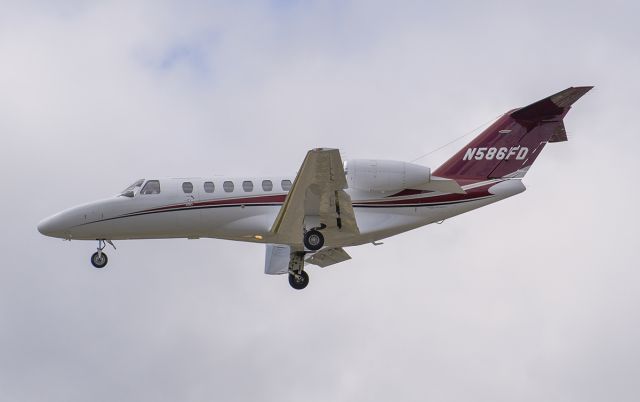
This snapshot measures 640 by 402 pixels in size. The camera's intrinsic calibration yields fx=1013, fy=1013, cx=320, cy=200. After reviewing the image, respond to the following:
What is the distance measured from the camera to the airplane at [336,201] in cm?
2730

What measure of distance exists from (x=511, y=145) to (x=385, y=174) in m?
4.44

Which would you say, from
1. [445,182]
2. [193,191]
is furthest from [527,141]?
[193,191]

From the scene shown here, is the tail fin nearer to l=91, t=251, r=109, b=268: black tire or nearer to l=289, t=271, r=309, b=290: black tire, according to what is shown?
l=289, t=271, r=309, b=290: black tire

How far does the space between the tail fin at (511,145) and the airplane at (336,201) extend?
3 centimetres

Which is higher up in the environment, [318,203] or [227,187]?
[227,187]

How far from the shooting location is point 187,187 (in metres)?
28.0

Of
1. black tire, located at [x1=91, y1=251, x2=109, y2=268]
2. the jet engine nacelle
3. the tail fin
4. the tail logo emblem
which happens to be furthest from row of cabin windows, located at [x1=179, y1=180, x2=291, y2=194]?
the tail logo emblem

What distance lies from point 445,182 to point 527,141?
3285 mm

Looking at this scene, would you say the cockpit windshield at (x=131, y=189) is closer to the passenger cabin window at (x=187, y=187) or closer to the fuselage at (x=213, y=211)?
the fuselage at (x=213, y=211)

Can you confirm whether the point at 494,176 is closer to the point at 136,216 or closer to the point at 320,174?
the point at 320,174

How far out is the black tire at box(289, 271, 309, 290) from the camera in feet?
97.8

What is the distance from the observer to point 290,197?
84.8 ft

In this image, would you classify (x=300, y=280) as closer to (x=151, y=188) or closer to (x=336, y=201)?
(x=336, y=201)

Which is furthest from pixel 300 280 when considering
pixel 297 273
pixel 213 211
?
pixel 213 211
